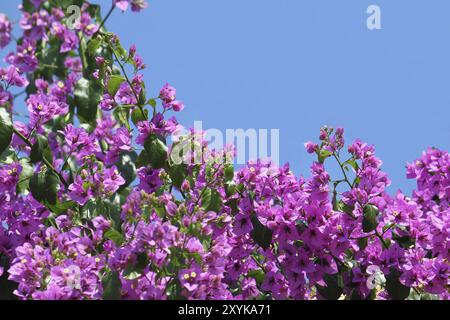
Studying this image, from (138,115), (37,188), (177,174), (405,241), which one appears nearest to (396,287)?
(405,241)

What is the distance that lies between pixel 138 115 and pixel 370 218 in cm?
129

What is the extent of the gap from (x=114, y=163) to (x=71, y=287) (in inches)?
43.1

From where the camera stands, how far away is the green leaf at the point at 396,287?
3447 millimetres

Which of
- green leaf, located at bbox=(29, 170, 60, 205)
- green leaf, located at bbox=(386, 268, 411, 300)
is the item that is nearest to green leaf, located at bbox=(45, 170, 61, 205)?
green leaf, located at bbox=(29, 170, 60, 205)

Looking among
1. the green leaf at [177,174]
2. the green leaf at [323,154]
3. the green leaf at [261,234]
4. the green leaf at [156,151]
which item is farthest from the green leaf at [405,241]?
the green leaf at [156,151]

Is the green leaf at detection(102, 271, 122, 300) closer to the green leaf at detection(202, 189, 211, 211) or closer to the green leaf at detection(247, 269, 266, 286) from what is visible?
the green leaf at detection(202, 189, 211, 211)

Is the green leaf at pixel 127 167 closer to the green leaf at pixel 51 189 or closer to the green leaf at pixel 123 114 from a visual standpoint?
the green leaf at pixel 123 114

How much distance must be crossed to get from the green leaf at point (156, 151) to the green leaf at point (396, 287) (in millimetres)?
1246

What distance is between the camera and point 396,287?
11.3ft

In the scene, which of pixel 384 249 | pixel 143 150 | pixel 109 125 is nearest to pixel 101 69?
pixel 109 125

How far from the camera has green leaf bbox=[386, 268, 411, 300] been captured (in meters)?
3.45

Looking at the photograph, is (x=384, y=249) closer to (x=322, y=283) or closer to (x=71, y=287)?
(x=322, y=283)

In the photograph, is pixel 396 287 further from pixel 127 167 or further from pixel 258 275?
pixel 127 167
